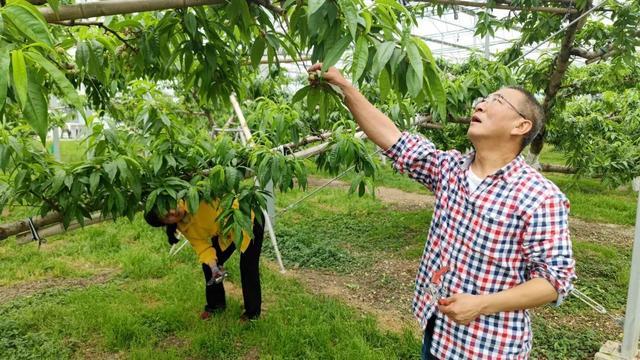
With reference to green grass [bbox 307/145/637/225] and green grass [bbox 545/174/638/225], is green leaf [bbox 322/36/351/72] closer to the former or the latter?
green grass [bbox 307/145/637/225]

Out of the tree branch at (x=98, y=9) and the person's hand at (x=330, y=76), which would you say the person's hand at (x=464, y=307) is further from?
the tree branch at (x=98, y=9)

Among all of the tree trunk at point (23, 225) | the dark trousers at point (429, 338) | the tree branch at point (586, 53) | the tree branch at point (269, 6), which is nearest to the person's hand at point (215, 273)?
the tree trunk at point (23, 225)

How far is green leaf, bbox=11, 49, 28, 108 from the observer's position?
28.5 inches

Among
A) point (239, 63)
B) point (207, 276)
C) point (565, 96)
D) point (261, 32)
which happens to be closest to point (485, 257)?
point (261, 32)

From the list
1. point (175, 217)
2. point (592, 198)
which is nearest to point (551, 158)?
point (592, 198)

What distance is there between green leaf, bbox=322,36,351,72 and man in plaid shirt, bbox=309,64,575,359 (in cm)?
33

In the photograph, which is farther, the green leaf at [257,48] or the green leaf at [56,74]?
the green leaf at [257,48]

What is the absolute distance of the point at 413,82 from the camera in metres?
1.07

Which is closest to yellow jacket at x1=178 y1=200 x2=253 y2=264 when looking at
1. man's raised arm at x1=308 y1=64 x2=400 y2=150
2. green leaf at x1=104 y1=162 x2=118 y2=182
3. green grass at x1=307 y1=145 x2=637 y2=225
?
green leaf at x1=104 y1=162 x2=118 y2=182

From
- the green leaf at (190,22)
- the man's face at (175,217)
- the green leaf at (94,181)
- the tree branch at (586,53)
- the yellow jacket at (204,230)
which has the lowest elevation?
the yellow jacket at (204,230)

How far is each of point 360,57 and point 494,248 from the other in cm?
66

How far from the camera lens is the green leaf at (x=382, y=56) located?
1010 millimetres

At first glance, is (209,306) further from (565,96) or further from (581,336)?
(565,96)

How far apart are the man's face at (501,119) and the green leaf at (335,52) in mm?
524
